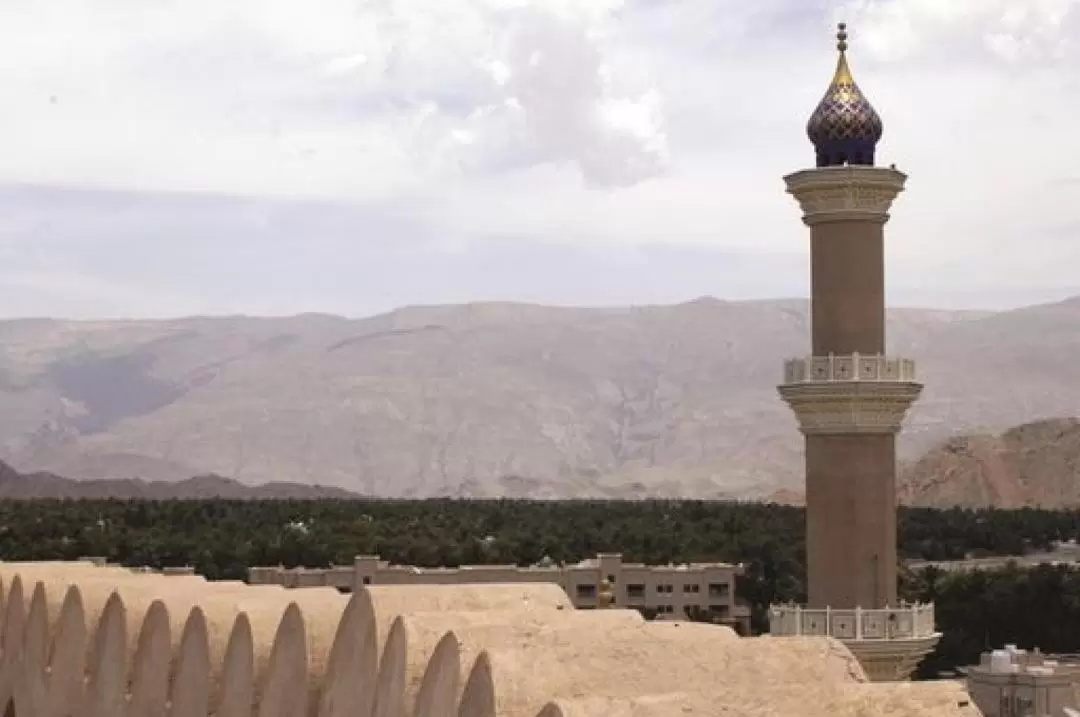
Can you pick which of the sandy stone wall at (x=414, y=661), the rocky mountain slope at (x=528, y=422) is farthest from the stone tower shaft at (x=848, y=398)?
the rocky mountain slope at (x=528, y=422)

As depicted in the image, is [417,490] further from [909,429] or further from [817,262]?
[817,262]

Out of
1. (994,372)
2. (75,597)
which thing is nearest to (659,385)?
(994,372)

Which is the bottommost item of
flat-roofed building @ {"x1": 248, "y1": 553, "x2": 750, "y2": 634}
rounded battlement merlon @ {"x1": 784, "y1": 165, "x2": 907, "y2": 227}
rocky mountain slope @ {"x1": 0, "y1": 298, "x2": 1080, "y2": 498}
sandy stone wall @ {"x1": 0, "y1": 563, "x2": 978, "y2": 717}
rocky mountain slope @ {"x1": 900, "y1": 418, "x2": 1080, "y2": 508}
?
sandy stone wall @ {"x1": 0, "y1": 563, "x2": 978, "y2": 717}

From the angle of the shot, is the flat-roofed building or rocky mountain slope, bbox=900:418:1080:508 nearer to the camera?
the flat-roofed building

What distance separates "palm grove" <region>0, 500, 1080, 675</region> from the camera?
125ft

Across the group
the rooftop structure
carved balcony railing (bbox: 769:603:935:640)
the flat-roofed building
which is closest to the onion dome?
carved balcony railing (bbox: 769:603:935:640)

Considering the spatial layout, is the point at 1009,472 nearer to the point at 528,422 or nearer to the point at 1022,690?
the point at 528,422

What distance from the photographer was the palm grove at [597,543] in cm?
3806

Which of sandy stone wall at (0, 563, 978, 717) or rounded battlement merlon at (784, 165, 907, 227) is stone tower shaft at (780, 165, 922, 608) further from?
sandy stone wall at (0, 563, 978, 717)

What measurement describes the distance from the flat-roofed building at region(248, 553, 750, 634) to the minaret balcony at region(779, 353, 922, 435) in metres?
24.1

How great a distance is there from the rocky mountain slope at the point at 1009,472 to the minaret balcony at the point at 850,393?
280 feet

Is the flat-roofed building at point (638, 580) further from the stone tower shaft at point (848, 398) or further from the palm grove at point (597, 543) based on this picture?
the stone tower shaft at point (848, 398)

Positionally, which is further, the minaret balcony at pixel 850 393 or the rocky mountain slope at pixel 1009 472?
the rocky mountain slope at pixel 1009 472

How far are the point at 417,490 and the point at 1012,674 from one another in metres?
136
